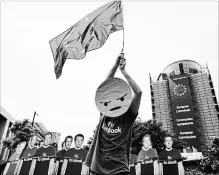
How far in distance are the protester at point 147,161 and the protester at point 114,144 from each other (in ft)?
19.4

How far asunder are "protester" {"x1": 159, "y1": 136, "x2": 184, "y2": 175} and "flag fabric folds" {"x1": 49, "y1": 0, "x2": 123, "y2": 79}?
4.91 meters

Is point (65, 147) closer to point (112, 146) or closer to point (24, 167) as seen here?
point (24, 167)

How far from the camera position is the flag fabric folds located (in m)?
4.38

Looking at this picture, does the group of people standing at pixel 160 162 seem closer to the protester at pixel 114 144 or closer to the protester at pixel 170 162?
the protester at pixel 170 162

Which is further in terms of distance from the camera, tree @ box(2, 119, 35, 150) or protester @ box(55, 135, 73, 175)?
tree @ box(2, 119, 35, 150)

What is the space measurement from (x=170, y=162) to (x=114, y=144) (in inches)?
237

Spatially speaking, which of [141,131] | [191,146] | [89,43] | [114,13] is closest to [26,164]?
[89,43]

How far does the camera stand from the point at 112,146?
2039 millimetres

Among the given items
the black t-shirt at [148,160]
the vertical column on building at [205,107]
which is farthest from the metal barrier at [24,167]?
the vertical column on building at [205,107]

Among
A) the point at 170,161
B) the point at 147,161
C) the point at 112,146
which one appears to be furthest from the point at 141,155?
the point at 112,146

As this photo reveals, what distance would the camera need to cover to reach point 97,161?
6.58ft

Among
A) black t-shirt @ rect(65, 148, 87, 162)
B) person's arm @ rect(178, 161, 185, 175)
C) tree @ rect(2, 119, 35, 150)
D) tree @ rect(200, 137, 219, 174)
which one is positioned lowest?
person's arm @ rect(178, 161, 185, 175)

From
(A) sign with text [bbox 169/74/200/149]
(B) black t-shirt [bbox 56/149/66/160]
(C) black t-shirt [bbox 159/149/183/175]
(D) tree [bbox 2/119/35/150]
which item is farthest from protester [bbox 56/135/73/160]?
(A) sign with text [bbox 169/74/200/149]

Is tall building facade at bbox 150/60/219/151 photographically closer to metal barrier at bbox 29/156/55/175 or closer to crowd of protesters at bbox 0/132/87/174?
crowd of protesters at bbox 0/132/87/174
